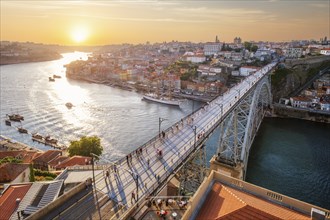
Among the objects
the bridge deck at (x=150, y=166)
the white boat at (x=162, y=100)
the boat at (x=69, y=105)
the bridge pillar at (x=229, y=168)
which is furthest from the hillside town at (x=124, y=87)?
the boat at (x=69, y=105)

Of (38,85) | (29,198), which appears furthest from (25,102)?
(29,198)

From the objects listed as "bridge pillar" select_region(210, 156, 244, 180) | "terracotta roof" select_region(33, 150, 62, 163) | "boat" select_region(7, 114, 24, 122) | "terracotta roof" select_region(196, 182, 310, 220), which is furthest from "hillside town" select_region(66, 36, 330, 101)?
"terracotta roof" select_region(196, 182, 310, 220)

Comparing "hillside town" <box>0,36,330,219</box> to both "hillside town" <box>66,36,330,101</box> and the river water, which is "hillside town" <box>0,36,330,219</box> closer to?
"hillside town" <box>66,36,330,101</box>

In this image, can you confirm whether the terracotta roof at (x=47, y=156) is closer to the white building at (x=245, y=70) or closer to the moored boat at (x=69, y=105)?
the moored boat at (x=69, y=105)

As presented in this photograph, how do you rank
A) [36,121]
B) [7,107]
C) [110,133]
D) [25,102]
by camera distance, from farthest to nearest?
[25,102] → [7,107] → [36,121] → [110,133]

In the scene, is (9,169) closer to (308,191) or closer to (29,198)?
(29,198)
